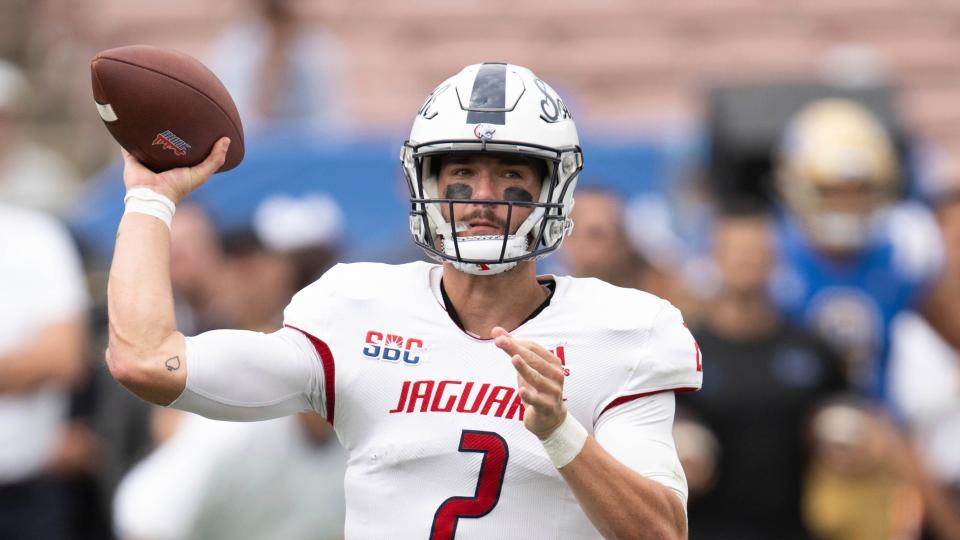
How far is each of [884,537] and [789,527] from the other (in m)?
0.50

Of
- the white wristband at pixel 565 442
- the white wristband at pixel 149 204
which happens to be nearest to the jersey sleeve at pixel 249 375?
the white wristband at pixel 149 204

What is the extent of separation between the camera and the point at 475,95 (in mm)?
3854

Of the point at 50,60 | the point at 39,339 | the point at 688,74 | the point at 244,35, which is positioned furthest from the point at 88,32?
the point at 39,339

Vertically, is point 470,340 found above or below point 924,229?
above

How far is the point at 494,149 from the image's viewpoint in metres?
3.78

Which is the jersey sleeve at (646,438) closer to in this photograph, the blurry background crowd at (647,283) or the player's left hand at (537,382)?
the player's left hand at (537,382)

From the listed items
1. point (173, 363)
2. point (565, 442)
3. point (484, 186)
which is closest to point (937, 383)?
point (484, 186)

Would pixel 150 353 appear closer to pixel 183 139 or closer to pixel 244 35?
pixel 183 139

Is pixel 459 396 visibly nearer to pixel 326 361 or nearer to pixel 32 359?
pixel 326 361

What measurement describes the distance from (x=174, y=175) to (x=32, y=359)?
8.34 ft

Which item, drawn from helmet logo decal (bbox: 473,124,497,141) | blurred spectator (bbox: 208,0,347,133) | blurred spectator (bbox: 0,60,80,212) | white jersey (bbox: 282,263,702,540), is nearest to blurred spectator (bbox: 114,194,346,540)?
white jersey (bbox: 282,263,702,540)

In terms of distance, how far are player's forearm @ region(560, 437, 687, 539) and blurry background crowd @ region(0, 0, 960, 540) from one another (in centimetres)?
234

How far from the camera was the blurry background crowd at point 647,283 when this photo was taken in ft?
20.0

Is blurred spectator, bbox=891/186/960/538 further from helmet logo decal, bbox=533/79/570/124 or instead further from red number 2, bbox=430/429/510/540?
red number 2, bbox=430/429/510/540
